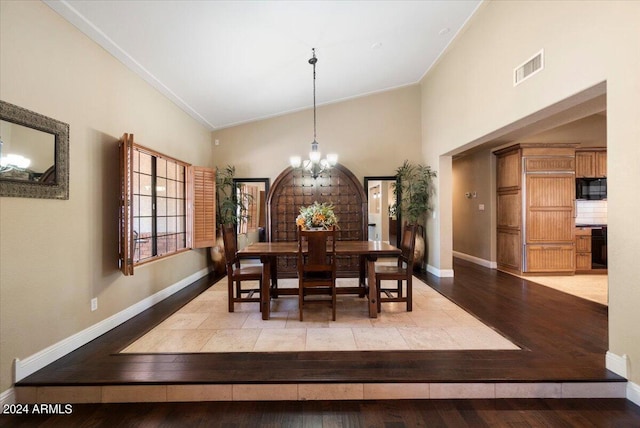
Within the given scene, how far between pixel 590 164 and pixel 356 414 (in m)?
6.60

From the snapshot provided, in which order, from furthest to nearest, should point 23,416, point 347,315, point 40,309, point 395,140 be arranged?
point 395,140 < point 347,315 < point 40,309 < point 23,416

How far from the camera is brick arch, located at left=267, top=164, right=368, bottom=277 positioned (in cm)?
607

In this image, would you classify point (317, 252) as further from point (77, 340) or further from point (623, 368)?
point (623, 368)

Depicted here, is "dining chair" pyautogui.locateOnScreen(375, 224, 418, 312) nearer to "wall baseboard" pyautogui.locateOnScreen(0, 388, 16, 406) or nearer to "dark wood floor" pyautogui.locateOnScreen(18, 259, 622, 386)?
"dark wood floor" pyautogui.locateOnScreen(18, 259, 622, 386)

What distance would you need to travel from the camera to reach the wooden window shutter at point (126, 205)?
3168 mm

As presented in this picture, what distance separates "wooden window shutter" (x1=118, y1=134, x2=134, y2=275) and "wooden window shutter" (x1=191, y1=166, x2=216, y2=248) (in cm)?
192

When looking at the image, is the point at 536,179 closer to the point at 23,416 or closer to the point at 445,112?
the point at 445,112

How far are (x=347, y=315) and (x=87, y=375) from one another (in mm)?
2490

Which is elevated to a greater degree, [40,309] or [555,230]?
[555,230]

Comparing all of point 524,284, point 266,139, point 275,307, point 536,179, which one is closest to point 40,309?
point 275,307

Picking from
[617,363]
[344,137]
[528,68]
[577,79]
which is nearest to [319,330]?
[617,363]

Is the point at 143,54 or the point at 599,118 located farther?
the point at 599,118

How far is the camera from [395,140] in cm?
634

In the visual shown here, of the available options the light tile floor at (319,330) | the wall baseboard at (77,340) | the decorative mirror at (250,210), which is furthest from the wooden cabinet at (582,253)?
the wall baseboard at (77,340)
